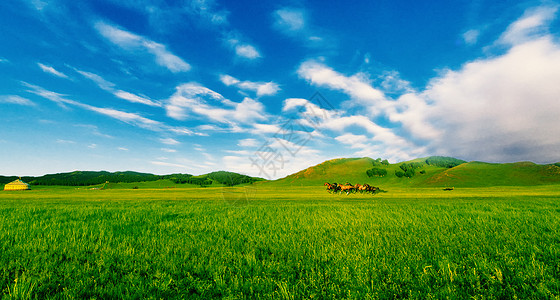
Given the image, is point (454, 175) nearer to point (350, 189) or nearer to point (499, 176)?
point (499, 176)

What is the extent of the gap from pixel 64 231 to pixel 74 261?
3545 millimetres

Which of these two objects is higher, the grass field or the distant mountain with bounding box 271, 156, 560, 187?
the distant mountain with bounding box 271, 156, 560, 187

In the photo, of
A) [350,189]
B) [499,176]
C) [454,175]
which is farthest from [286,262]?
[499,176]

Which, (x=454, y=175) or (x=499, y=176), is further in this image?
(x=454, y=175)

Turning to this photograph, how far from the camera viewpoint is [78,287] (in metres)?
4.17

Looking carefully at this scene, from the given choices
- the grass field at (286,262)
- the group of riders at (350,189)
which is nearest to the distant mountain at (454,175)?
the group of riders at (350,189)

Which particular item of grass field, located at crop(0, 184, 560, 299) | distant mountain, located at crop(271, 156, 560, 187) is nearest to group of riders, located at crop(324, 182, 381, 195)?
grass field, located at crop(0, 184, 560, 299)

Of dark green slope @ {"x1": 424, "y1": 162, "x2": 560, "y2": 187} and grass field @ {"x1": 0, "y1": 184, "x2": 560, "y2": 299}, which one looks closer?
grass field @ {"x1": 0, "y1": 184, "x2": 560, "y2": 299}

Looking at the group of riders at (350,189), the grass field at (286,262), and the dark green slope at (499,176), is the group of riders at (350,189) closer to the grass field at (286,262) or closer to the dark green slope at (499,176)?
the grass field at (286,262)

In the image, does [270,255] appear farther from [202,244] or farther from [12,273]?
[12,273]

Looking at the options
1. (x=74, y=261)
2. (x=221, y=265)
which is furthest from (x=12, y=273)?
(x=221, y=265)

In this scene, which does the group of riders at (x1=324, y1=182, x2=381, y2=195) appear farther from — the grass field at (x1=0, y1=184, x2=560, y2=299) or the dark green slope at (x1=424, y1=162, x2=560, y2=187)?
the dark green slope at (x1=424, y1=162, x2=560, y2=187)

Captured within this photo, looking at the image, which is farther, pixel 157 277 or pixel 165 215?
pixel 165 215

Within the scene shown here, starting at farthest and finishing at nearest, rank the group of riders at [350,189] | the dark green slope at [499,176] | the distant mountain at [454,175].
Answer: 1. the distant mountain at [454,175]
2. the dark green slope at [499,176]
3. the group of riders at [350,189]
